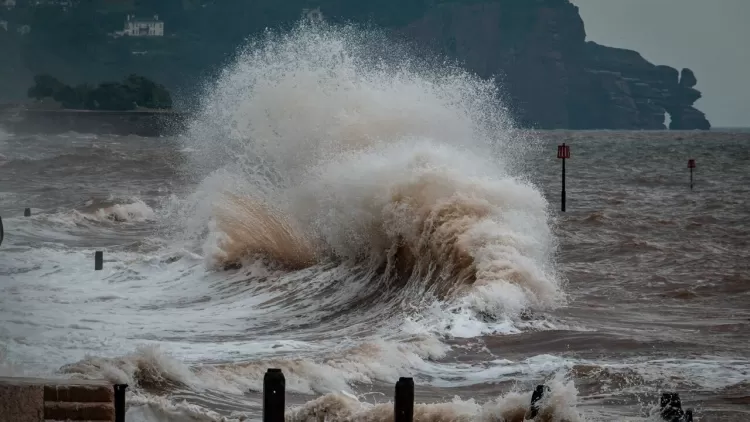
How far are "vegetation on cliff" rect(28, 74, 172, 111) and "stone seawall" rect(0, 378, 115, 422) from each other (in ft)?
448

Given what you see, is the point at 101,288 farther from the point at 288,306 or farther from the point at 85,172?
the point at 85,172

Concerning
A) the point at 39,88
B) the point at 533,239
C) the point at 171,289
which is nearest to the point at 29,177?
the point at 171,289

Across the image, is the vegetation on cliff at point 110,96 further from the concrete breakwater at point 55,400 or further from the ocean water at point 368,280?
the concrete breakwater at point 55,400

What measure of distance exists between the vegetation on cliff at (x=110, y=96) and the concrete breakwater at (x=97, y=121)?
5.63 m

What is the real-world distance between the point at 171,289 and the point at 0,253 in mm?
4193

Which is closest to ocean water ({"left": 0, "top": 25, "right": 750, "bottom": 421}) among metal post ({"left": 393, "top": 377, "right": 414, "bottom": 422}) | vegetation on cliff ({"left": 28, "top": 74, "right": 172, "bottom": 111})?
metal post ({"left": 393, "top": 377, "right": 414, "bottom": 422})

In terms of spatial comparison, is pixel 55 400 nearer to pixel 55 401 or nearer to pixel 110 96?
pixel 55 401

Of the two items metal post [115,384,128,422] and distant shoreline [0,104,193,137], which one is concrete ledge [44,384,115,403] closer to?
metal post [115,384,128,422]

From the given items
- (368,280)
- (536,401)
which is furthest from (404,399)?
(368,280)

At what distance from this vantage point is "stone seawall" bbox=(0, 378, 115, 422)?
608 cm

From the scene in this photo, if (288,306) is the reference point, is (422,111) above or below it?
above

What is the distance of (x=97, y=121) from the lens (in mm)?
132000

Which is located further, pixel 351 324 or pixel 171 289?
pixel 171 289

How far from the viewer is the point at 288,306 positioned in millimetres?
14500
